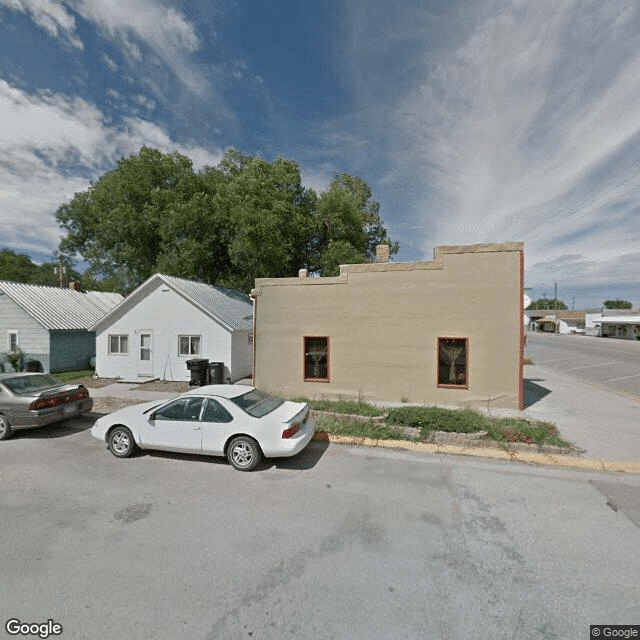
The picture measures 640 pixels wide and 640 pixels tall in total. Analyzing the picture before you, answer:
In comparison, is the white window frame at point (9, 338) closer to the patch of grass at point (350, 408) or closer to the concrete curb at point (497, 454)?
the patch of grass at point (350, 408)

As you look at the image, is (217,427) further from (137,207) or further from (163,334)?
(137,207)

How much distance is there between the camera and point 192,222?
19469mm

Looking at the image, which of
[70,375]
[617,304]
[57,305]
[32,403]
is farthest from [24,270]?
[617,304]

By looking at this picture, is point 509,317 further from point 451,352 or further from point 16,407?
point 16,407

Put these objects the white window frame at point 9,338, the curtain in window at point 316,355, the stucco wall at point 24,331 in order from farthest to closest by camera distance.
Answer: the white window frame at point 9,338 < the stucco wall at point 24,331 < the curtain in window at point 316,355

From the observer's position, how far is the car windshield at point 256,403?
6484 mm

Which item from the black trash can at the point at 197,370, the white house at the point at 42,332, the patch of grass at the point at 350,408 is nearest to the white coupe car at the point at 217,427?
the patch of grass at the point at 350,408

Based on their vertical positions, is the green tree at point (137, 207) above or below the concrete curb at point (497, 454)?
above

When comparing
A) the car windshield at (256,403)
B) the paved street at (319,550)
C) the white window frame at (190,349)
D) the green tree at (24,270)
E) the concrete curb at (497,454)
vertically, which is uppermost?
the green tree at (24,270)

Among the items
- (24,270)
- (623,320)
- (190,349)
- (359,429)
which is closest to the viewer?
(359,429)

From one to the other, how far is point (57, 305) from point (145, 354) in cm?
842

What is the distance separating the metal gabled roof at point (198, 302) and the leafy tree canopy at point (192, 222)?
3221 millimetres

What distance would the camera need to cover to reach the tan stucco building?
33.8 ft

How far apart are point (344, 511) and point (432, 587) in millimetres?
1621
